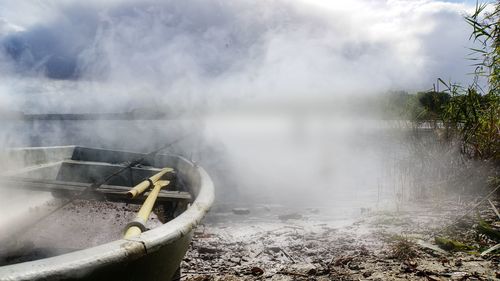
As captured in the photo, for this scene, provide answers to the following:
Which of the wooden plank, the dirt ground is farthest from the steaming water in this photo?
the wooden plank

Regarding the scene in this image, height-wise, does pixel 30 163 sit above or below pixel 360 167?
above

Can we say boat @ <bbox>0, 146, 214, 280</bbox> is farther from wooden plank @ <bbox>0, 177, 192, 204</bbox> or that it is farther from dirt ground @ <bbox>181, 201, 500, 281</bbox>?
dirt ground @ <bbox>181, 201, 500, 281</bbox>

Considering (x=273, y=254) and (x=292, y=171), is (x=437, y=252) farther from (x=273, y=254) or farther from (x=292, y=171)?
(x=292, y=171)

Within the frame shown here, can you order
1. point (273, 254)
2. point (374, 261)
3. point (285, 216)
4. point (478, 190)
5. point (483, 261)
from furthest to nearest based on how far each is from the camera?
point (285, 216) → point (478, 190) → point (273, 254) → point (374, 261) → point (483, 261)

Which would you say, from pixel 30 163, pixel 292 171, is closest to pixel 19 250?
pixel 30 163

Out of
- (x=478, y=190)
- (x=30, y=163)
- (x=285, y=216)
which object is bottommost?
(x=285, y=216)

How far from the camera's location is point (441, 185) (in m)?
6.85

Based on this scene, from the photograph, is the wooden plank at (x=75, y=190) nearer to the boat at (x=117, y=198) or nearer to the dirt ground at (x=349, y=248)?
the boat at (x=117, y=198)

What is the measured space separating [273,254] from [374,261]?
131 centimetres

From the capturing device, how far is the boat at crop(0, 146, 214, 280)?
1.81m

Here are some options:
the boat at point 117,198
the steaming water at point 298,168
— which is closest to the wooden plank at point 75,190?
the boat at point 117,198

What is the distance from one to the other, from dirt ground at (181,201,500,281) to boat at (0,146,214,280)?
0.84 meters

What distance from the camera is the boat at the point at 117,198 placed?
1.81 m

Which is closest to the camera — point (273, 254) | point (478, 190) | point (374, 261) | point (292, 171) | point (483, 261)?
point (483, 261)
